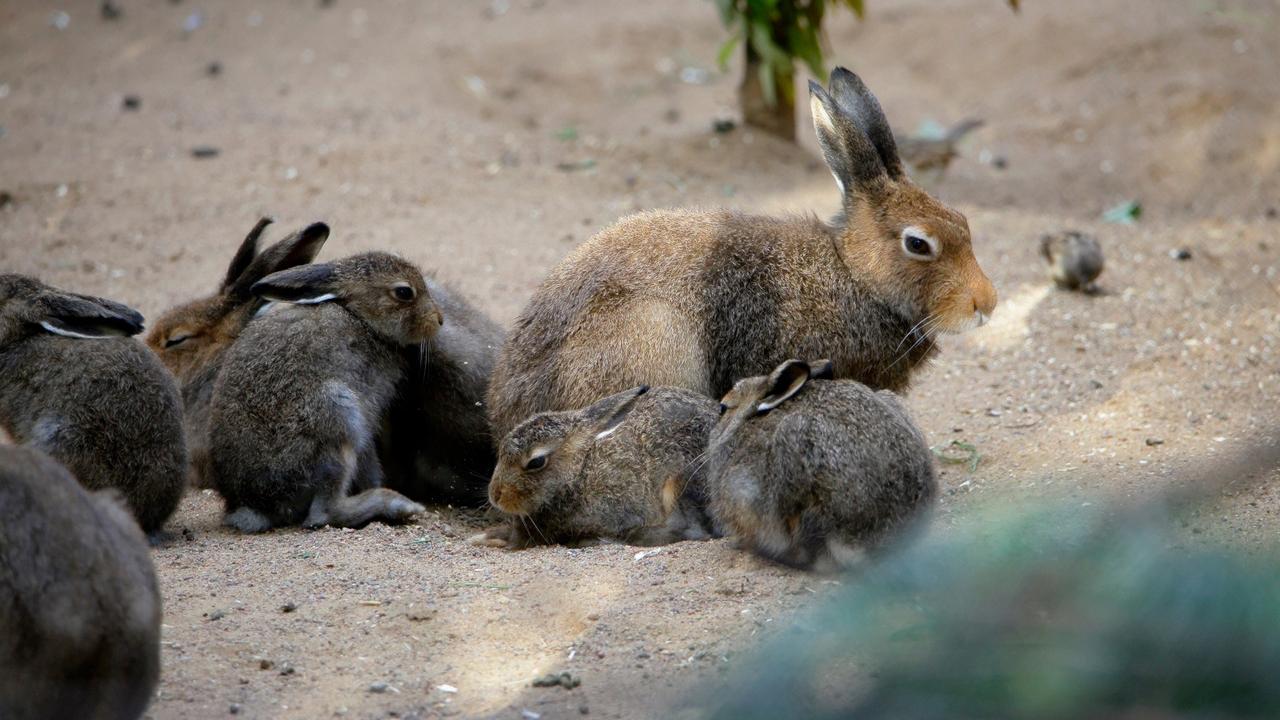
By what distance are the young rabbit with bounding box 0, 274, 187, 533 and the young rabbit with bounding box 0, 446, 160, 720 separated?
7.14ft

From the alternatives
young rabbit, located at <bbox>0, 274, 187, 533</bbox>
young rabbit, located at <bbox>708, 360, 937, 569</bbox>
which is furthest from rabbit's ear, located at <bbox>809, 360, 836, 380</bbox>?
young rabbit, located at <bbox>0, 274, 187, 533</bbox>

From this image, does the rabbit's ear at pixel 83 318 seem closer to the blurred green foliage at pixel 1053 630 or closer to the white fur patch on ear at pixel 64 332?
the white fur patch on ear at pixel 64 332

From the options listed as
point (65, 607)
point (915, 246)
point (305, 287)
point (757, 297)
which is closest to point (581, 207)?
point (305, 287)

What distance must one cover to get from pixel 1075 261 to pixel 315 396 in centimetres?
548

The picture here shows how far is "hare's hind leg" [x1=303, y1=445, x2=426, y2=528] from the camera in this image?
→ 6562 millimetres

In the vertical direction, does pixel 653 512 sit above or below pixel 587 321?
below

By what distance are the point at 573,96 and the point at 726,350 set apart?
8.56 m

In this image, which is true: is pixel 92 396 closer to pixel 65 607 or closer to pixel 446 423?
pixel 446 423

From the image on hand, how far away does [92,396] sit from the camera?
20.1ft

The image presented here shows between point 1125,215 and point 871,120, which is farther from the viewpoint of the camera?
point 1125,215

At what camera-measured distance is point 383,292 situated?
6891mm

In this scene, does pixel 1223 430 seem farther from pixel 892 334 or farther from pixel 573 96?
pixel 573 96

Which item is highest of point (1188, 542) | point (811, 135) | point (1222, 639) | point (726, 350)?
point (1222, 639)

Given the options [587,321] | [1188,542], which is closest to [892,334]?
[587,321]
